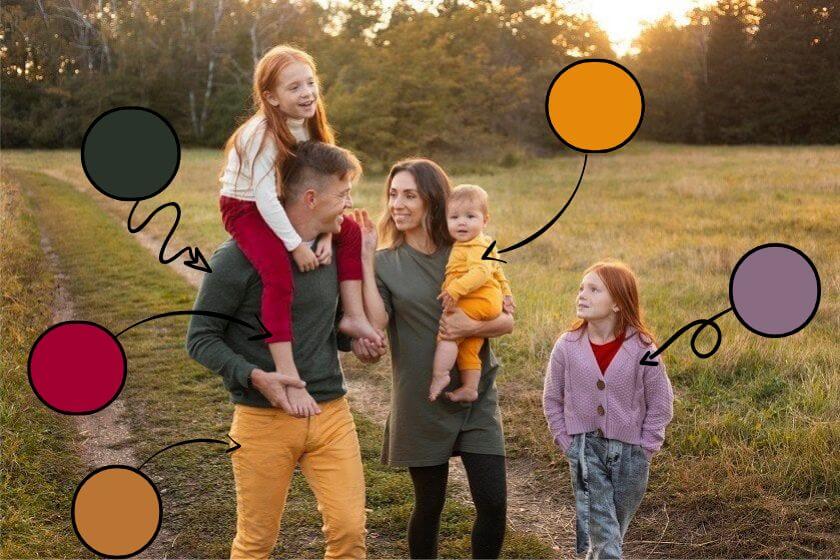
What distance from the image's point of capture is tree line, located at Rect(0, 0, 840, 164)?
273 inches

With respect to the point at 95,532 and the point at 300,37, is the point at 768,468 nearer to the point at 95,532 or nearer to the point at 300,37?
the point at 95,532

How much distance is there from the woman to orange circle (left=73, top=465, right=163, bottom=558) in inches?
29.4

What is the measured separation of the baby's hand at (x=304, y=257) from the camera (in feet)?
7.80

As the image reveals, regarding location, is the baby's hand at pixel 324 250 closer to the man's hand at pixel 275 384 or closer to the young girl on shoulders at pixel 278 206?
the young girl on shoulders at pixel 278 206

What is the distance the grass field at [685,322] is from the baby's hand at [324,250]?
1.59 m

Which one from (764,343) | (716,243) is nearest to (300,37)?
(716,243)

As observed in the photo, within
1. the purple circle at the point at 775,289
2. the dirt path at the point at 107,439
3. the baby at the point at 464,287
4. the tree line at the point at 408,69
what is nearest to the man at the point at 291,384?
the baby at the point at 464,287

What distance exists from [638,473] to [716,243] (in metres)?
6.19

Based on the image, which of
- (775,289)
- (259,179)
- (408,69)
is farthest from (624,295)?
(408,69)

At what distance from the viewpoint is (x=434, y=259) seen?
107 inches

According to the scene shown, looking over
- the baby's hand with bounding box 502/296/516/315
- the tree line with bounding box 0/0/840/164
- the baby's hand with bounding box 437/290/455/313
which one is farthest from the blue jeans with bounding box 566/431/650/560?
the tree line with bounding box 0/0/840/164

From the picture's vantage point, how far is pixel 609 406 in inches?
106

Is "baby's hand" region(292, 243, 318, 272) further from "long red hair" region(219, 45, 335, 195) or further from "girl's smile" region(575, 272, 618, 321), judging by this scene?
"girl's smile" region(575, 272, 618, 321)

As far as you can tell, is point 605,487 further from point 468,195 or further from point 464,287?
point 468,195
